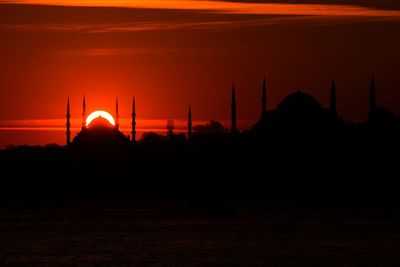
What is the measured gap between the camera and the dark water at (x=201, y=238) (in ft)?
301

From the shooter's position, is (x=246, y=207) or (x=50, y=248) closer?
(x=50, y=248)

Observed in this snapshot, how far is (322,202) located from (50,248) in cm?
7898

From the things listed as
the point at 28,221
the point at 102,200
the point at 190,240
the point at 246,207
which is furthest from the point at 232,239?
the point at 102,200

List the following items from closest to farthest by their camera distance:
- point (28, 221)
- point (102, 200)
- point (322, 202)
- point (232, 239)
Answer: point (232, 239), point (28, 221), point (322, 202), point (102, 200)

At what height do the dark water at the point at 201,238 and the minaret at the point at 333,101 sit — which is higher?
the minaret at the point at 333,101

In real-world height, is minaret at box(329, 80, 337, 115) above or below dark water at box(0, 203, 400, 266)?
above

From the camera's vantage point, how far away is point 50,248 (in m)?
101

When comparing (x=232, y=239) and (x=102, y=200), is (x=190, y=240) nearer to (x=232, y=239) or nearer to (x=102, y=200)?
(x=232, y=239)

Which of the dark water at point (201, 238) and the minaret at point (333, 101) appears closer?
the dark water at point (201, 238)

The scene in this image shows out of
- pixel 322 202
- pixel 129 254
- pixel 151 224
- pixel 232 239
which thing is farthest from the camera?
pixel 322 202

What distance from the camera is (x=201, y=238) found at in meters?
110

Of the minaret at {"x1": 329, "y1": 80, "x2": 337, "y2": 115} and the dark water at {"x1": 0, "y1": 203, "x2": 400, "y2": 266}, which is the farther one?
the minaret at {"x1": 329, "y1": 80, "x2": 337, "y2": 115}

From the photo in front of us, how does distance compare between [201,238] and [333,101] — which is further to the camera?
[333,101]

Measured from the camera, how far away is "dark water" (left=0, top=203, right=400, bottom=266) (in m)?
91.8
